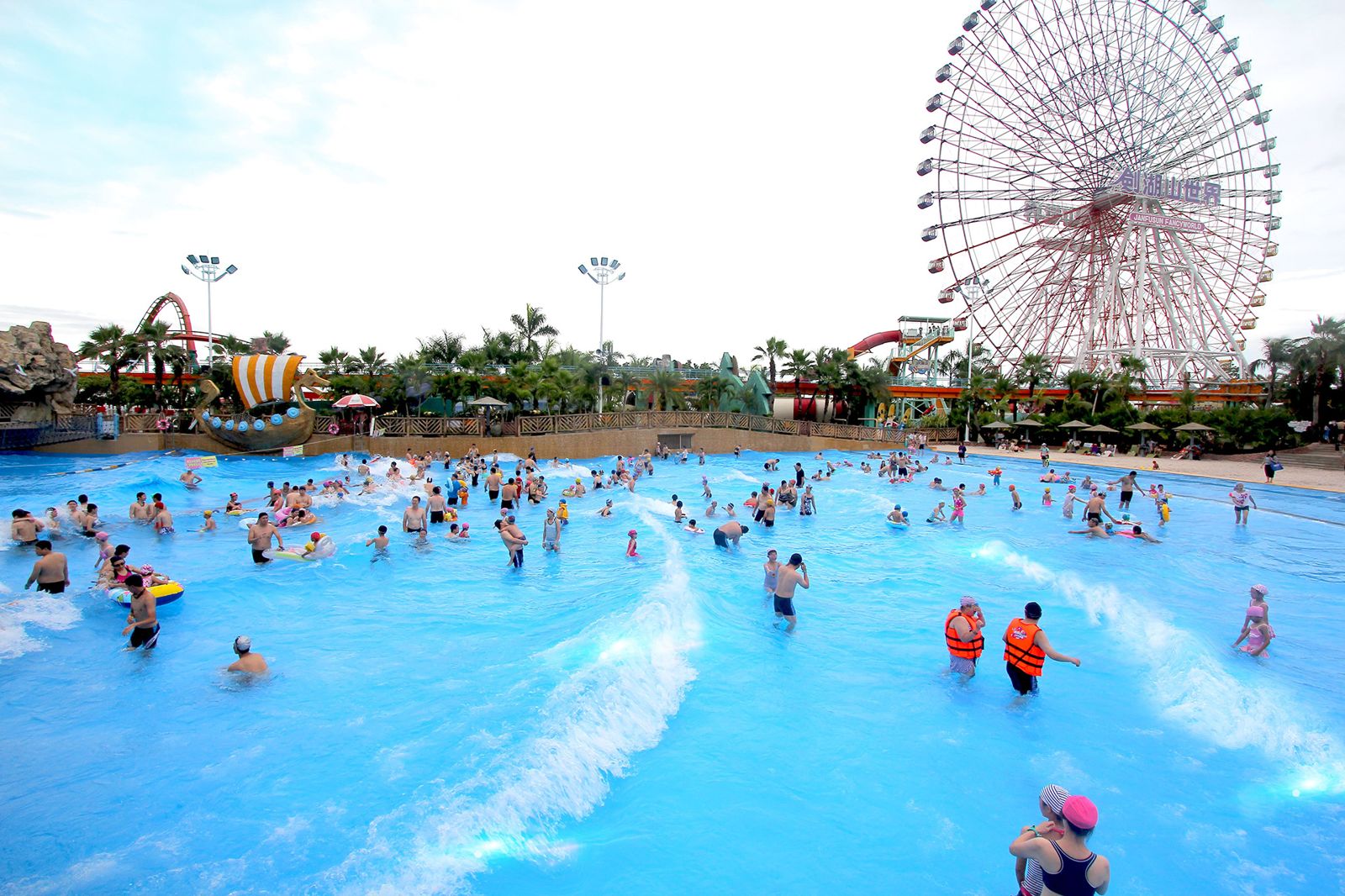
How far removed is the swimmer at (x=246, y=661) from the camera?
27.5ft

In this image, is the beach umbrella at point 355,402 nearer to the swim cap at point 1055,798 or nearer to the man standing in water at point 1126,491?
the man standing in water at point 1126,491

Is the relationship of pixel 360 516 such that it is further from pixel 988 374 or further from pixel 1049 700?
pixel 988 374

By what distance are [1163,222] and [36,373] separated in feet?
209

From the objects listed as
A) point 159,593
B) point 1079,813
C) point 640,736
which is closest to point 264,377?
point 159,593

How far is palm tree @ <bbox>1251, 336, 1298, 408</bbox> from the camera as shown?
133ft

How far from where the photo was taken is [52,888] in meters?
5.03

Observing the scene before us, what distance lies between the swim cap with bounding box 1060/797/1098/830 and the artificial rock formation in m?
36.6

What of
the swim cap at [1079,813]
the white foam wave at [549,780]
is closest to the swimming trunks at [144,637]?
the white foam wave at [549,780]

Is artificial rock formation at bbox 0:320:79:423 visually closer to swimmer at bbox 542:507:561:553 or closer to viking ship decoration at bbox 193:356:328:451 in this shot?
viking ship decoration at bbox 193:356:328:451

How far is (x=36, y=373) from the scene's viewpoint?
28.1m

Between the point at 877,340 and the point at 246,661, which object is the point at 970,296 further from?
the point at 246,661

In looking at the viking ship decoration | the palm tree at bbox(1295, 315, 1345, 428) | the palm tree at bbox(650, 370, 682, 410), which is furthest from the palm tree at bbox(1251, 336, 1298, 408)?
the viking ship decoration

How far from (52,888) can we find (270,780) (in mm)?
1655

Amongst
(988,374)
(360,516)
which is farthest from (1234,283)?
(360,516)
